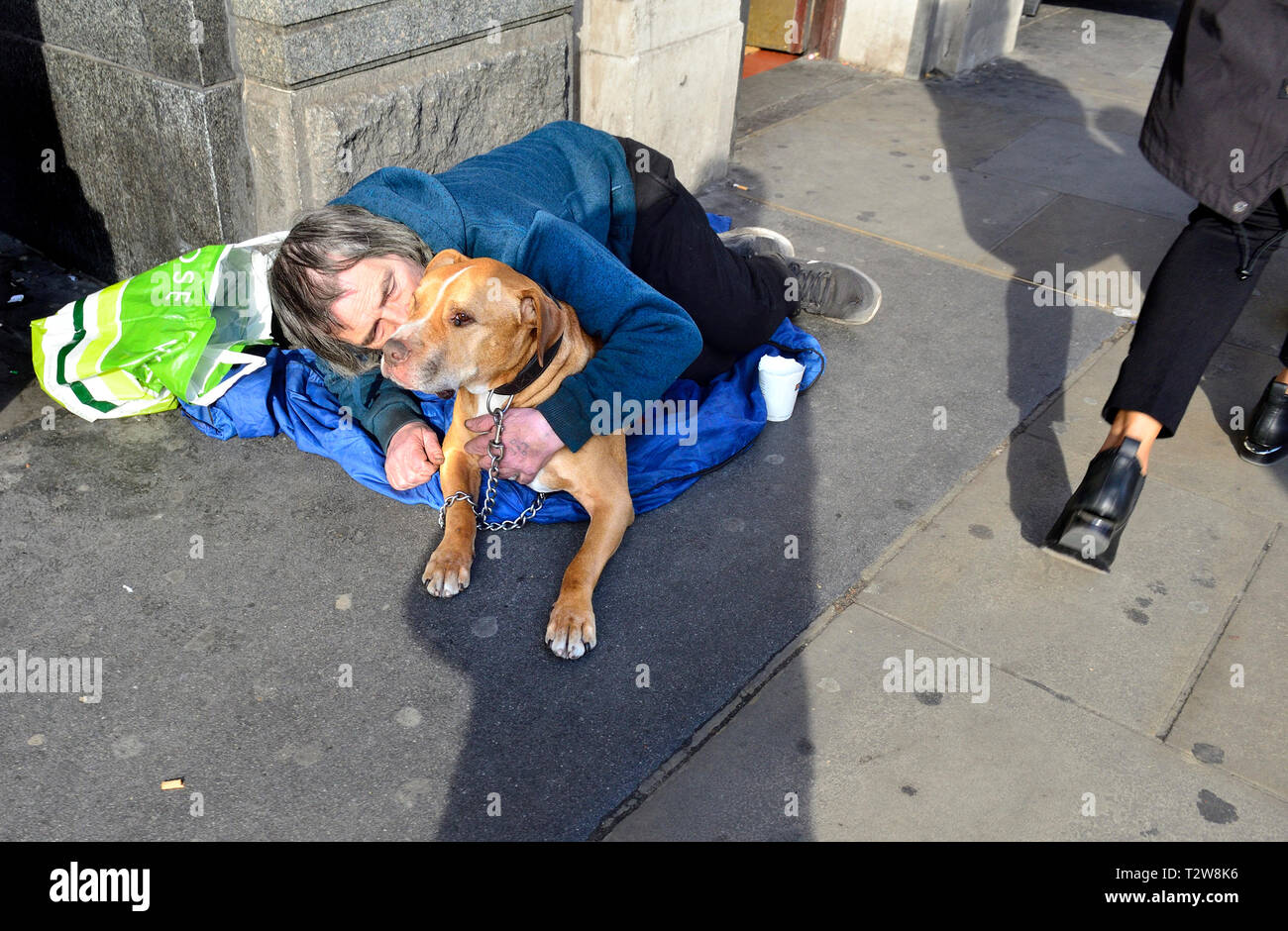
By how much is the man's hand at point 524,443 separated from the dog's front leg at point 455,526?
18cm

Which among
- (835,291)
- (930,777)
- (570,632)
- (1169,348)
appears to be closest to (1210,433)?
(1169,348)

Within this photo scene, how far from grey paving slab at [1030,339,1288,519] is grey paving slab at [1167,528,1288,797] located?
50 cm

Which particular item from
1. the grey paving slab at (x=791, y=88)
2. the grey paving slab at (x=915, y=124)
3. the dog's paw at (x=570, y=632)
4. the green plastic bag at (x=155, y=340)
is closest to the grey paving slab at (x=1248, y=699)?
the dog's paw at (x=570, y=632)

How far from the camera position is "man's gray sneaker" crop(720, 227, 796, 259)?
4.58 metres

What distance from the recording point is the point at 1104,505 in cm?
312

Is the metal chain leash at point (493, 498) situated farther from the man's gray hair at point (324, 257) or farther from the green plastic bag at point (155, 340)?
the green plastic bag at point (155, 340)

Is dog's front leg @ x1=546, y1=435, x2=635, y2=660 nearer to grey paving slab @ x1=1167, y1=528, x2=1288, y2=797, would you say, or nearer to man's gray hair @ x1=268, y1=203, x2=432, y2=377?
man's gray hair @ x1=268, y1=203, x2=432, y2=377

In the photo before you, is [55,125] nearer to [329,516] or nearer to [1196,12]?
[329,516]

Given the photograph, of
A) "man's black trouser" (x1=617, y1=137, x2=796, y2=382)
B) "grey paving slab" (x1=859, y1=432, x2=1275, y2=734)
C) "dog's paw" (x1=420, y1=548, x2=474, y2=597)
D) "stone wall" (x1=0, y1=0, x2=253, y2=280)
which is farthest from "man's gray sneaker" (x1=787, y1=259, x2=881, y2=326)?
Result: "stone wall" (x1=0, y1=0, x2=253, y2=280)

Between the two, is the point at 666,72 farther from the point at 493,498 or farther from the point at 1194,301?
the point at 1194,301

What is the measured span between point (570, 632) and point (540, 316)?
2.82 ft

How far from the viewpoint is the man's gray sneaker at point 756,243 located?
4582 mm

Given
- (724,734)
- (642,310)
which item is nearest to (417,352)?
(642,310)

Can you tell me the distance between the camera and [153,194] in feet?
14.1
